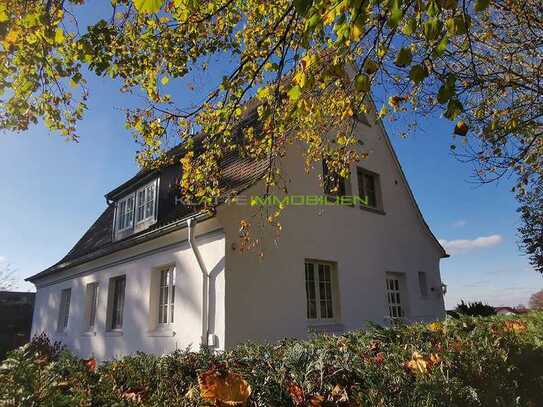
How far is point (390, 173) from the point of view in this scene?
13.6 metres

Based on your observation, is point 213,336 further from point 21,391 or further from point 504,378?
point 21,391

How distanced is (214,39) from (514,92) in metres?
6.01

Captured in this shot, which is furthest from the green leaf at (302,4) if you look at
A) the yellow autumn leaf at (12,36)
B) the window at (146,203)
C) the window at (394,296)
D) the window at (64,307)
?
the window at (64,307)

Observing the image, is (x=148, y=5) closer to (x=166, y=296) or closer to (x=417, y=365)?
(x=417, y=365)

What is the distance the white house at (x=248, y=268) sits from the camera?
8273 mm

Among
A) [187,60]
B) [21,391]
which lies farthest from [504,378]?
[187,60]

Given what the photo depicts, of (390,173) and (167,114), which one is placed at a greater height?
(390,173)

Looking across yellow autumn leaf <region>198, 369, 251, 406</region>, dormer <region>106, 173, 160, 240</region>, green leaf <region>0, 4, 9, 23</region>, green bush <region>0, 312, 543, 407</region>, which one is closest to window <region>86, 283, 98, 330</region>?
dormer <region>106, 173, 160, 240</region>

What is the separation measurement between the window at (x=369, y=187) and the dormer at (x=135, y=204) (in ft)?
20.2

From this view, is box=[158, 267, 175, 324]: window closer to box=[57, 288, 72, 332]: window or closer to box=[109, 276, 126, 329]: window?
box=[109, 276, 126, 329]: window

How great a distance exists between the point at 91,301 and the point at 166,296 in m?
5.02

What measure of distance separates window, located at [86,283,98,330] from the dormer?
2050mm

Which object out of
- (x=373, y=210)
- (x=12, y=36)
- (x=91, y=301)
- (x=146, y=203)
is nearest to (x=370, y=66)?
(x=12, y=36)

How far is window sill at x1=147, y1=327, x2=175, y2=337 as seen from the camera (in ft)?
29.5
